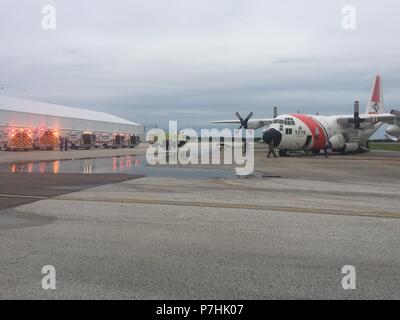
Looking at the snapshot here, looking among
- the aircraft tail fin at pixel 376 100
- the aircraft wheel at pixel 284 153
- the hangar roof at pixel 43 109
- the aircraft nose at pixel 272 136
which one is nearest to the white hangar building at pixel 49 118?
the hangar roof at pixel 43 109

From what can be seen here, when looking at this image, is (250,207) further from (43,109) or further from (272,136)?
(43,109)

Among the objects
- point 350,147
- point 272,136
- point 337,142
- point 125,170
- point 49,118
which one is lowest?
point 125,170

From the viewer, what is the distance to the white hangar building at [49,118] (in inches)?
2007

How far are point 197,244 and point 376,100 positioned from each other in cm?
4202

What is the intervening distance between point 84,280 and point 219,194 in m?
7.57

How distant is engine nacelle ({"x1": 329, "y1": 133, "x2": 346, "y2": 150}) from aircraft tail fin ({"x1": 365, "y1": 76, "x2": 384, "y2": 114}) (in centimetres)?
726

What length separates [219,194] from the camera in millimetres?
12039

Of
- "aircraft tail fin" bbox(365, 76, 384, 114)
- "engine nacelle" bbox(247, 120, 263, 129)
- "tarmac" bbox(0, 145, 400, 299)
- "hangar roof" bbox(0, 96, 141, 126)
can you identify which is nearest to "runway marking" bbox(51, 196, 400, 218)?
"tarmac" bbox(0, 145, 400, 299)

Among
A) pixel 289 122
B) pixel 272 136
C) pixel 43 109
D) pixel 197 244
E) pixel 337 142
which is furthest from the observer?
pixel 43 109

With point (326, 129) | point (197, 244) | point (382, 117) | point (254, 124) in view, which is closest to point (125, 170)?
point (197, 244)

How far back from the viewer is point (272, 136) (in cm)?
3153

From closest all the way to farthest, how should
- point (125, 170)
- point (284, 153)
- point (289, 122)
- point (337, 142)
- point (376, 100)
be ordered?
point (125, 170), point (289, 122), point (284, 153), point (337, 142), point (376, 100)
